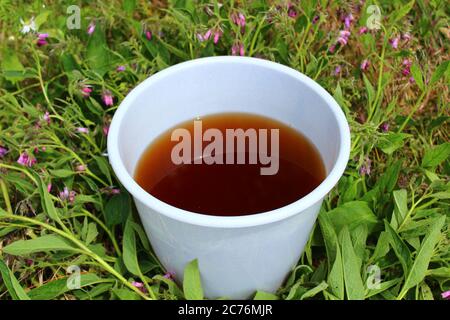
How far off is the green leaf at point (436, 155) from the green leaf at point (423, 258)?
0.18 metres

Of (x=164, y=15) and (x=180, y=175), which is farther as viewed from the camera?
(x=164, y=15)

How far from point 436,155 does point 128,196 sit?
62 centimetres

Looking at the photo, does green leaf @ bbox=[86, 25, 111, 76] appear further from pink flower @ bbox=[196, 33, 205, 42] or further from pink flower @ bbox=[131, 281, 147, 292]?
pink flower @ bbox=[131, 281, 147, 292]

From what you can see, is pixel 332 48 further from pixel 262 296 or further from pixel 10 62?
pixel 10 62

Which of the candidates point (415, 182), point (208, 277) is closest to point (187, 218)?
point (208, 277)

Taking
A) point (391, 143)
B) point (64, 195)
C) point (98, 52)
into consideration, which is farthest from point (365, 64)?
point (64, 195)

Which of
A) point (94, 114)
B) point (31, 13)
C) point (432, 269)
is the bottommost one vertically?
point (432, 269)

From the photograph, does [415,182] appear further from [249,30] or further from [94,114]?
[94,114]

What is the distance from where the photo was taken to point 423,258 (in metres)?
1.12

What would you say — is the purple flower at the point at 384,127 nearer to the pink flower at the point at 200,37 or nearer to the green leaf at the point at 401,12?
the green leaf at the point at 401,12

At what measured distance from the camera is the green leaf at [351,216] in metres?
1.21

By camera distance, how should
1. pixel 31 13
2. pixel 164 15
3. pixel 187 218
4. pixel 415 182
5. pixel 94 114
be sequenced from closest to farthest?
pixel 187 218 → pixel 415 182 → pixel 94 114 → pixel 31 13 → pixel 164 15

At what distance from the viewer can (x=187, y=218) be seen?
3.05 ft

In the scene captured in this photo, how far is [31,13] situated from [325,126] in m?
0.84
